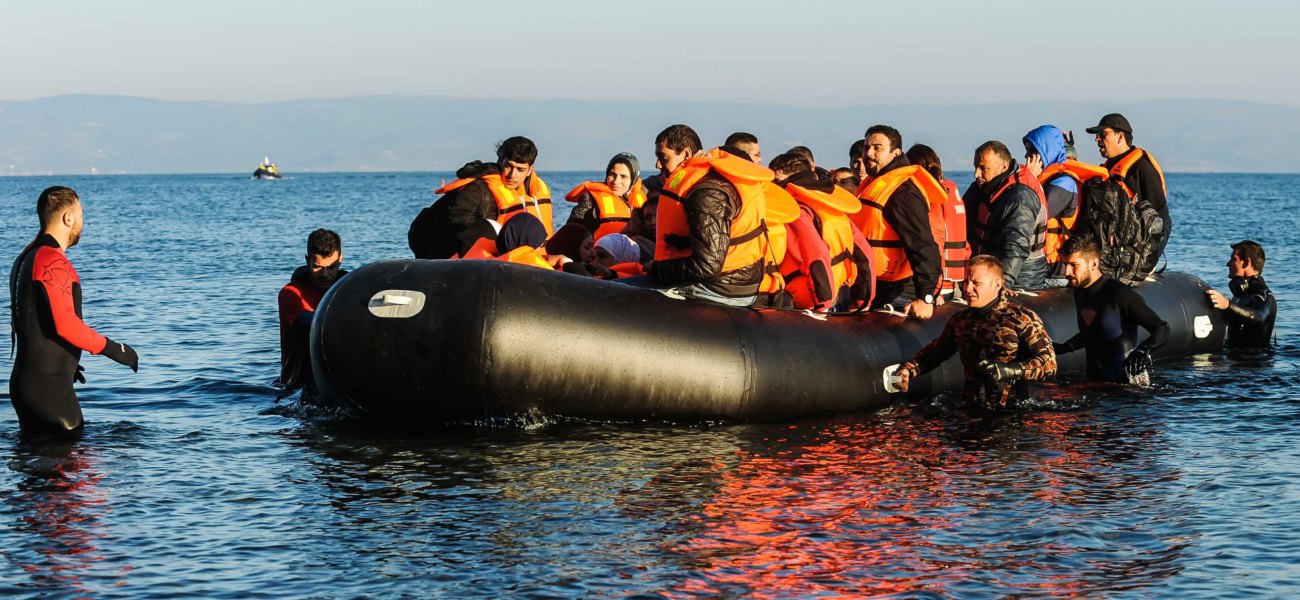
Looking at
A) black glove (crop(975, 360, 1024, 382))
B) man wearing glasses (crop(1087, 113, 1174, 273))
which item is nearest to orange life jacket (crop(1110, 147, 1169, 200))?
man wearing glasses (crop(1087, 113, 1174, 273))

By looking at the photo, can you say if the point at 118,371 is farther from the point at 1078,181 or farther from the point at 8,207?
the point at 8,207

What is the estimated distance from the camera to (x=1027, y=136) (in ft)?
39.8

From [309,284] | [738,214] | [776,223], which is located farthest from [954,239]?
[309,284]

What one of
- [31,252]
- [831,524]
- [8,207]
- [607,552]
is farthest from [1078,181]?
[8,207]

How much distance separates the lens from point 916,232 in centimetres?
1002

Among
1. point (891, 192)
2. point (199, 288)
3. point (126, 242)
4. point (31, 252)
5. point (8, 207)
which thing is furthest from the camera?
point (8, 207)

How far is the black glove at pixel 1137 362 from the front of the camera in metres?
10.4

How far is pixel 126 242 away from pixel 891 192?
30386mm

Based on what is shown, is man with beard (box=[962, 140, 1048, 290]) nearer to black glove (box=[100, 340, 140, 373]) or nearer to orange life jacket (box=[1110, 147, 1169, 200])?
orange life jacket (box=[1110, 147, 1169, 200])

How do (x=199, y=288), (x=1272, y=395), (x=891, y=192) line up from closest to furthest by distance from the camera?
(x=891, y=192), (x=1272, y=395), (x=199, y=288)

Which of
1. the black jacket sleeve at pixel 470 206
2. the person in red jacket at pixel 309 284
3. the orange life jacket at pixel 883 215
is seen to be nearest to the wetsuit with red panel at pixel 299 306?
the person in red jacket at pixel 309 284

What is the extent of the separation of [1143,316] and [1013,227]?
1152 millimetres

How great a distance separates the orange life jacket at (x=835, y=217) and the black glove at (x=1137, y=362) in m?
2.27

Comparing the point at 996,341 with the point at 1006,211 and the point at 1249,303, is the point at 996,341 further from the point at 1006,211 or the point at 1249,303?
the point at 1249,303
